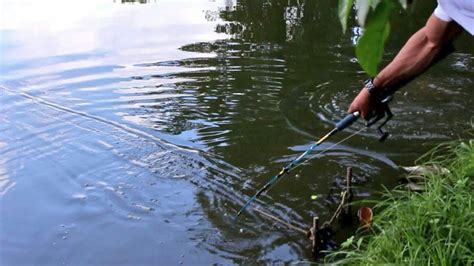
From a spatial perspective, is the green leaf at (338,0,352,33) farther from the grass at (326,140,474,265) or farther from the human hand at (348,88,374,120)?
the human hand at (348,88,374,120)

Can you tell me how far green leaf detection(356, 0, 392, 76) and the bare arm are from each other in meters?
1.79

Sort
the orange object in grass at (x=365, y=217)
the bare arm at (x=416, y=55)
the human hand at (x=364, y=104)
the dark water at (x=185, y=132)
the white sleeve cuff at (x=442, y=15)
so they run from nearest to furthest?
the white sleeve cuff at (x=442, y=15)
the bare arm at (x=416, y=55)
the human hand at (x=364, y=104)
the orange object in grass at (x=365, y=217)
the dark water at (x=185, y=132)

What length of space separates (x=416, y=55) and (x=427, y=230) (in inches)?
34.5

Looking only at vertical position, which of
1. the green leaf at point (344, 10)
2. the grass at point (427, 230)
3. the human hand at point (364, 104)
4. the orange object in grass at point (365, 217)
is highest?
the green leaf at point (344, 10)

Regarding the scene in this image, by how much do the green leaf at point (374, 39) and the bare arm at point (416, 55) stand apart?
5.86 ft

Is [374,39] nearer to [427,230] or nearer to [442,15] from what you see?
[442,15]

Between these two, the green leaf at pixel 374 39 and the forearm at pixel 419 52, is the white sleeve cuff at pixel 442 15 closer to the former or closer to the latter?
the forearm at pixel 419 52

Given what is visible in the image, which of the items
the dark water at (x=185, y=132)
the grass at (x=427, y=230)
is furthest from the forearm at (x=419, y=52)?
the dark water at (x=185, y=132)

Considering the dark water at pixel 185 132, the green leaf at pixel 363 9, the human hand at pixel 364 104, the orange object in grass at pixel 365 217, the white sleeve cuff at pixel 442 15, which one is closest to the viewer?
the green leaf at pixel 363 9

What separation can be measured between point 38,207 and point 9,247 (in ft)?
1.61

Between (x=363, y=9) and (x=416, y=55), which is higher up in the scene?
(x=363, y=9)

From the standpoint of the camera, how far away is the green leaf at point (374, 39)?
0.94 m

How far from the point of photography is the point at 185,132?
5469 millimetres

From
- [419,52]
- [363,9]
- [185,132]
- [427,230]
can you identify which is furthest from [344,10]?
[185,132]
